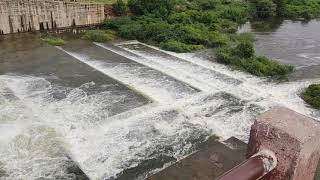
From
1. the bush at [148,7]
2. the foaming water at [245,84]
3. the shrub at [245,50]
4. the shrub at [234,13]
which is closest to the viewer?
the foaming water at [245,84]

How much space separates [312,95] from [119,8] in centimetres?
1290

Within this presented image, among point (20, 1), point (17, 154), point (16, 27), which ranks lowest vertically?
point (17, 154)

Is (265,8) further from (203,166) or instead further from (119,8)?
(203,166)

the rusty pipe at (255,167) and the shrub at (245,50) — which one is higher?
the rusty pipe at (255,167)

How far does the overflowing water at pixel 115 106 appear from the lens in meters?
7.88

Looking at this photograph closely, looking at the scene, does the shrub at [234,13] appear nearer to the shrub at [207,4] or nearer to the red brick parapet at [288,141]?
the shrub at [207,4]

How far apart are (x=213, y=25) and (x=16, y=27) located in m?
11.1

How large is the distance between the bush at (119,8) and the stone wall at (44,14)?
1.15m

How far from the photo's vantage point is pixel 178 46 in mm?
16203

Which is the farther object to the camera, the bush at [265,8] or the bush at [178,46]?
the bush at [265,8]

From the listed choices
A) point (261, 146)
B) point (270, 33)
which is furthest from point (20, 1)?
point (261, 146)

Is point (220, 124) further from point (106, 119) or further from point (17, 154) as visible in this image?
point (17, 154)

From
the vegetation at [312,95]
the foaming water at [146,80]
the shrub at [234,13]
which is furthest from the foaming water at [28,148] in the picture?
the shrub at [234,13]

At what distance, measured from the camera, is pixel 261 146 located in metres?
1.49
